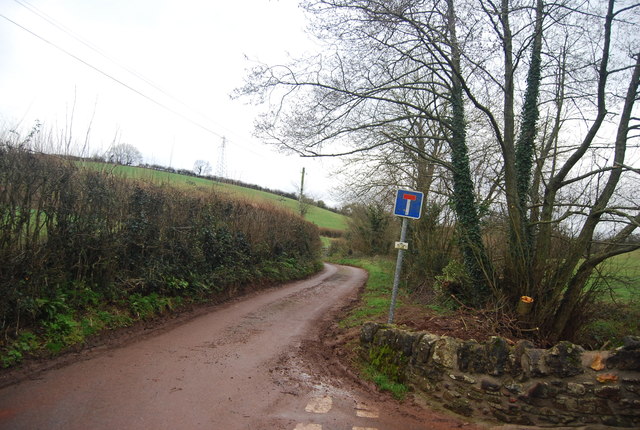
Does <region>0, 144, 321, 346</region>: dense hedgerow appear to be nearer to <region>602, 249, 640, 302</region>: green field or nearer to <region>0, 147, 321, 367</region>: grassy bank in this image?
<region>0, 147, 321, 367</region>: grassy bank

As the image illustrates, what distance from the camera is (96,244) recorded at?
780 cm

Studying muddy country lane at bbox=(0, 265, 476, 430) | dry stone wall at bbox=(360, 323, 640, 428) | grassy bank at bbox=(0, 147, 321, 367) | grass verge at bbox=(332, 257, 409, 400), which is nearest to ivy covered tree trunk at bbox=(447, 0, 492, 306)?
grass verge at bbox=(332, 257, 409, 400)

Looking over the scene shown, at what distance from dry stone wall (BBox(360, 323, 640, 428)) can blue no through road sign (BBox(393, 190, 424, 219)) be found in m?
2.28

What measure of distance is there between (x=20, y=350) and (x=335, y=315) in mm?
7180

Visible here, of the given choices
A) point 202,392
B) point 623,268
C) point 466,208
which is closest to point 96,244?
point 202,392

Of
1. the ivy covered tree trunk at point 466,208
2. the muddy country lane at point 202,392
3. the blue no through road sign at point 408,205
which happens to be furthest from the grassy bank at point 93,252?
the ivy covered tree trunk at point 466,208

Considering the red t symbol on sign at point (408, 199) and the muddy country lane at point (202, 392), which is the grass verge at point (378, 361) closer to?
the muddy country lane at point (202, 392)

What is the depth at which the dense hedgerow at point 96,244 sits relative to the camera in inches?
241

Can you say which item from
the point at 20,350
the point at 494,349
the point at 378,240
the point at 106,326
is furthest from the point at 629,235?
the point at 378,240

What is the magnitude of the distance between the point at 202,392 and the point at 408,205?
14.7 feet

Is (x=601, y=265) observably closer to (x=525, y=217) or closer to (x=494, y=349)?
(x=525, y=217)

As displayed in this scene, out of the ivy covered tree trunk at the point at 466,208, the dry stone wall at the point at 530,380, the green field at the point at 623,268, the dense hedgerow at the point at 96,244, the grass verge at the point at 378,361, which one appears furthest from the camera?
the ivy covered tree trunk at the point at 466,208

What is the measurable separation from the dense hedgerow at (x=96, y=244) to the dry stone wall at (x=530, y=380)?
571 cm

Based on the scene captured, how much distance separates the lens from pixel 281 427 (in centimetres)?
441
